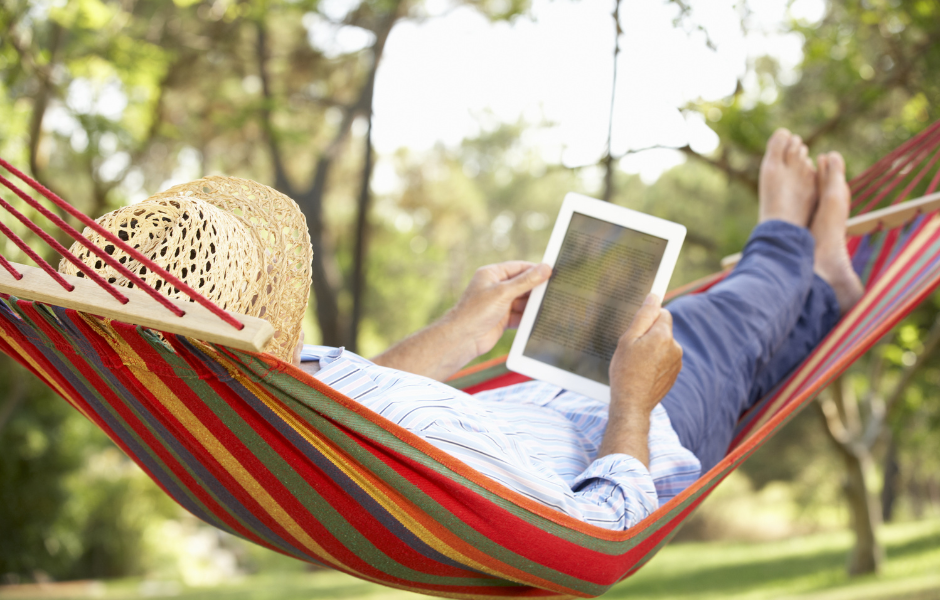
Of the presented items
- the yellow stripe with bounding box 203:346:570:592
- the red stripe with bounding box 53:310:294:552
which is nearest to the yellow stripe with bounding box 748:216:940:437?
the yellow stripe with bounding box 203:346:570:592

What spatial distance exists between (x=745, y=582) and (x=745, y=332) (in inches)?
153

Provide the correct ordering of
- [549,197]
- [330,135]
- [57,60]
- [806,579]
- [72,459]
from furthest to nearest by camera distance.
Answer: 1. [549,197]
2. [330,135]
3. [72,459]
4. [806,579]
5. [57,60]

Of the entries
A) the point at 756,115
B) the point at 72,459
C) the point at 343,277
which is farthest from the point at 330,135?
the point at 756,115

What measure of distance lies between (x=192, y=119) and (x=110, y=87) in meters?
2.46

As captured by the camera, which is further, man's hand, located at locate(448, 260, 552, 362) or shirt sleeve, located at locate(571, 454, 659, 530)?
man's hand, located at locate(448, 260, 552, 362)

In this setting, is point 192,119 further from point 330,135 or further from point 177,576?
point 177,576

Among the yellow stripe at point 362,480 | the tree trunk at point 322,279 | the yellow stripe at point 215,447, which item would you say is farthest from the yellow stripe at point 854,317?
the tree trunk at point 322,279

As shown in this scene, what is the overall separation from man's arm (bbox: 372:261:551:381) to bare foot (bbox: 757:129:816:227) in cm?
83

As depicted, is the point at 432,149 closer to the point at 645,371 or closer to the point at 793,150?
the point at 793,150

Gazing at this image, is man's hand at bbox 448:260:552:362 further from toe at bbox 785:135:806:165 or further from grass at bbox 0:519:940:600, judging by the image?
grass at bbox 0:519:940:600

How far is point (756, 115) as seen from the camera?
345 cm

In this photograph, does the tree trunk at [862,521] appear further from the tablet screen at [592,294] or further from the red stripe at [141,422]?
the red stripe at [141,422]

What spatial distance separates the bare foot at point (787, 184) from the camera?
2.03 m

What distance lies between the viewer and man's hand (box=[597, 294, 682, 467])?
4.26 feet
